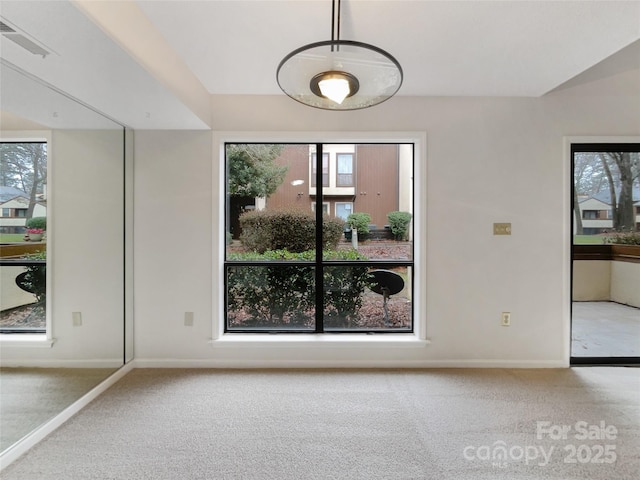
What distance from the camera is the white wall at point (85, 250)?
7.12 feet

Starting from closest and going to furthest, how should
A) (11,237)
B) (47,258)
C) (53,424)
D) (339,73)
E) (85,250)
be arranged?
(339,73)
(11,237)
(53,424)
(47,258)
(85,250)

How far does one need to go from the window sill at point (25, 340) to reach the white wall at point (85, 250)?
0.04m

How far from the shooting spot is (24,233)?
194cm

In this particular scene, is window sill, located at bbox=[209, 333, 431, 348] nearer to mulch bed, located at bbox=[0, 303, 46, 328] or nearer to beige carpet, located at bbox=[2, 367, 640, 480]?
beige carpet, located at bbox=[2, 367, 640, 480]

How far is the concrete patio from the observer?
2.81 m

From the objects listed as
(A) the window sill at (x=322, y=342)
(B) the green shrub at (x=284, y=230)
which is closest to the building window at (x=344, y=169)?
(B) the green shrub at (x=284, y=230)

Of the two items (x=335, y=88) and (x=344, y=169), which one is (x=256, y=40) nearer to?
(x=335, y=88)

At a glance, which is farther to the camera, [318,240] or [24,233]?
[318,240]

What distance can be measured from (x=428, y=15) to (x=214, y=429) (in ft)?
9.72

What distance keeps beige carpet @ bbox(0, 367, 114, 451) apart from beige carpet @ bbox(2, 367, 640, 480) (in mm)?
142

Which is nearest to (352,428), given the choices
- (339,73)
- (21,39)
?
(339,73)

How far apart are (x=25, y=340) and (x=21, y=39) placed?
6.01 feet

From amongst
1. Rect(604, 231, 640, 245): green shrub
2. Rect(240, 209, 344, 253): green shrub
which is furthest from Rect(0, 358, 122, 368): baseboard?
Rect(604, 231, 640, 245): green shrub

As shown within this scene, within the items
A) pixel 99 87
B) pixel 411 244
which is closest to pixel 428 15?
pixel 411 244
